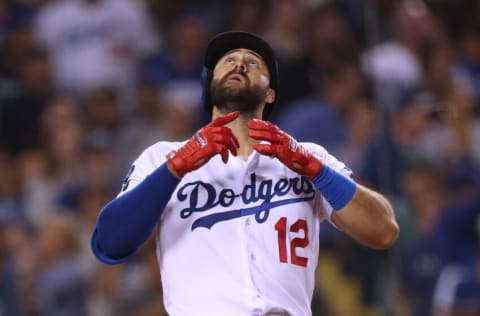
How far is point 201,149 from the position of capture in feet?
8.54

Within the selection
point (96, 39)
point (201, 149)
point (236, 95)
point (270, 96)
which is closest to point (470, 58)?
point (96, 39)

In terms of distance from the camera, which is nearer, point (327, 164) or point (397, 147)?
point (327, 164)

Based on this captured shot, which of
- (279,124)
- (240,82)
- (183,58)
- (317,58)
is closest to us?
(240,82)

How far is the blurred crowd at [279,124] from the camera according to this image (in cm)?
492

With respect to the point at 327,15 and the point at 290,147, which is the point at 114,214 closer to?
the point at 290,147

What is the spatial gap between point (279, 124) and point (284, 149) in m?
2.42

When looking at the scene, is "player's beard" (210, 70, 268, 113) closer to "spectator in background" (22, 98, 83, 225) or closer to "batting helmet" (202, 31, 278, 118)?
Result: "batting helmet" (202, 31, 278, 118)

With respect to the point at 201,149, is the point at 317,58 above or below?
above

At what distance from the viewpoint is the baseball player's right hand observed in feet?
8.54

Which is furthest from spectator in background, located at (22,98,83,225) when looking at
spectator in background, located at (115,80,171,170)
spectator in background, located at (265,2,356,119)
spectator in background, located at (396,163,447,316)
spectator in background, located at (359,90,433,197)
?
spectator in background, located at (396,163,447,316)

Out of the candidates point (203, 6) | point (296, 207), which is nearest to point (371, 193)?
point (296, 207)

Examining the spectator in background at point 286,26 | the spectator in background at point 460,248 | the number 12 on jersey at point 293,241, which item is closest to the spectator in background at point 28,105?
the spectator in background at point 286,26

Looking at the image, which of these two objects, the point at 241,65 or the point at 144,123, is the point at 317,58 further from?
the point at 241,65

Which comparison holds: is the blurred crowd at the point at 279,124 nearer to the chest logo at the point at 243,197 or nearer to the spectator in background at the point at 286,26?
the spectator in background at the point at 286,26
